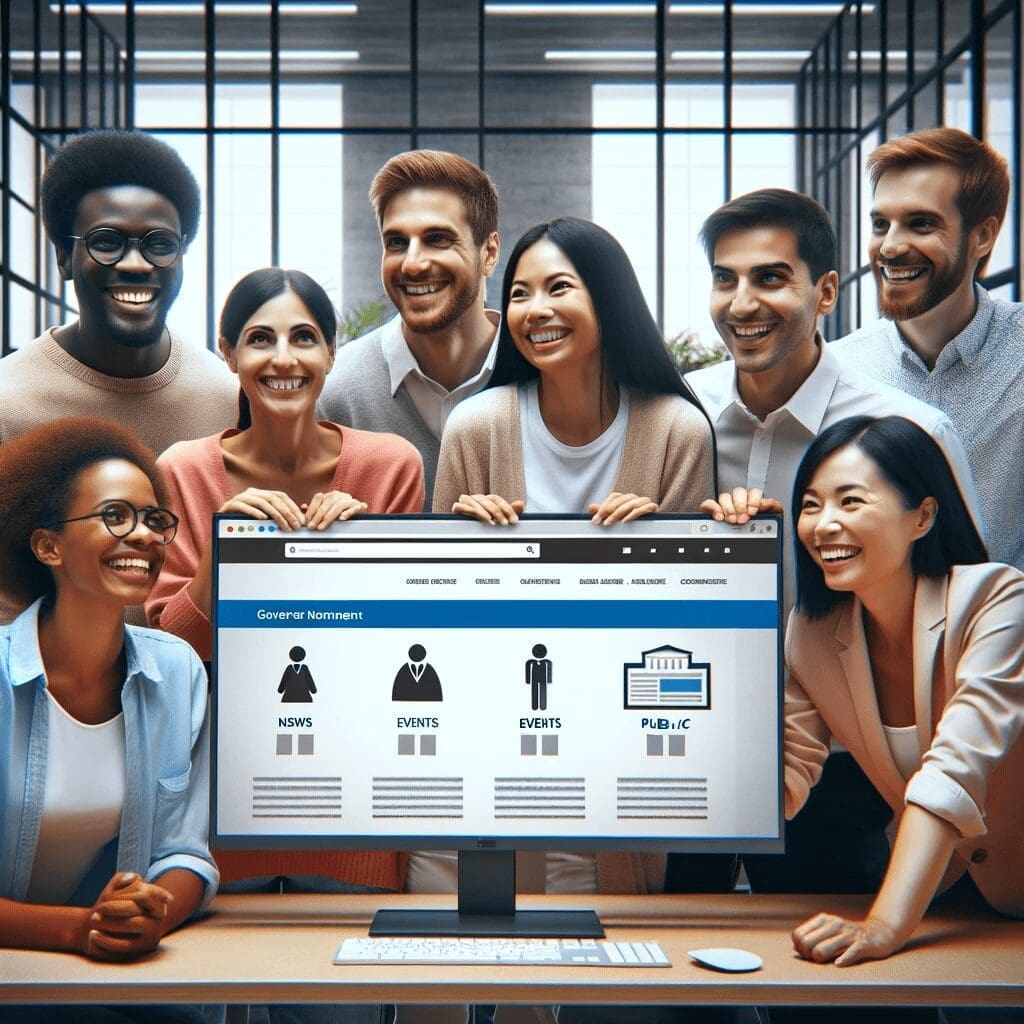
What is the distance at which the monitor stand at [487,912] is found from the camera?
1730mm

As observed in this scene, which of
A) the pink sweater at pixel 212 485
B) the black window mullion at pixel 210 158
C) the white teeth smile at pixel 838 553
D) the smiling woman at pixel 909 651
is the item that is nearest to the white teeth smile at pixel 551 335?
the pink sweater at pixel 212 485

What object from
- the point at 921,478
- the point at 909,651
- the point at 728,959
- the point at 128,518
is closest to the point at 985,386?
the point at 921,478

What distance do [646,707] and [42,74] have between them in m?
8.92

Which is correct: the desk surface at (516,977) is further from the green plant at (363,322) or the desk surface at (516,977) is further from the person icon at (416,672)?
the green plant at (363,322)

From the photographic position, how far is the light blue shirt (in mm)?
2527

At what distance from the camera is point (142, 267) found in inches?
101

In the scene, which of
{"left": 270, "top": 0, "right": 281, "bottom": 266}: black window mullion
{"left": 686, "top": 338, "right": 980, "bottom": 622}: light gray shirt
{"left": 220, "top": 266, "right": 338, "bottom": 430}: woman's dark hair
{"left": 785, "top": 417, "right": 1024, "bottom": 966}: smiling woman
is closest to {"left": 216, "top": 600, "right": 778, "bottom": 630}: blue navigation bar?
{"left": 785, "top": 417, "right": 1024, "bottom": 966}: smiling woman

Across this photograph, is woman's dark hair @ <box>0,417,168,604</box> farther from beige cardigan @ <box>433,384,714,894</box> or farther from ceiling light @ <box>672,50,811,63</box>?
ceiling light @ <box>672,50,811,63</box>

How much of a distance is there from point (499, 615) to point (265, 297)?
95cm

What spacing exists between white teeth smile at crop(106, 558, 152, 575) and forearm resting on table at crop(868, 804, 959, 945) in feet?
3.87

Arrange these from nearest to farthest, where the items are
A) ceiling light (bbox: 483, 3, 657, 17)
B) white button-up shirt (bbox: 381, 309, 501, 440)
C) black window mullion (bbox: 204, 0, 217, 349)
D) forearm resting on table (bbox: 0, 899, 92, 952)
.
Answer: forearm resting on table (bbox: 0, 899, 92, 952) < white button-up shirt (bbox: 381, 309, 501, 440) < black window mullion (bbox: 204, 0, 217, 349) < ceiling light (bbox: 483, 3, 657, 17)

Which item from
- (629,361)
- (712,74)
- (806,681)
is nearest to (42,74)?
(712,74)

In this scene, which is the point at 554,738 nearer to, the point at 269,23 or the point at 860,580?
the point at 860,580

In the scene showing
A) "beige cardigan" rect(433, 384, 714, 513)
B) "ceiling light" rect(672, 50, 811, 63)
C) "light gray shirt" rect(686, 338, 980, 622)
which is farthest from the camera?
"ceiling light" rect(672, 50, 811, 63)
